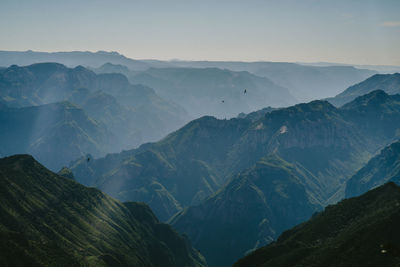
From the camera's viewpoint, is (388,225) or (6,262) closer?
(388,225)

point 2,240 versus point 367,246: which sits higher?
point 2,240

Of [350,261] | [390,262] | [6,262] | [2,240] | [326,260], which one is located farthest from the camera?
[2,240]

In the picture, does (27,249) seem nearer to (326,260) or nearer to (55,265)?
(55,265)

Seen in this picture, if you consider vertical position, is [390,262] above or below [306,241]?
above

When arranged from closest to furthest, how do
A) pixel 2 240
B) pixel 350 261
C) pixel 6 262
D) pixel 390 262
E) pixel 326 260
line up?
pixel 390 262 → pixel 350 261 → pixel 326 260 → pixel 6 262 → pixel 2 240

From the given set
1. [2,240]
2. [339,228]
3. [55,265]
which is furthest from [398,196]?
[2,240]

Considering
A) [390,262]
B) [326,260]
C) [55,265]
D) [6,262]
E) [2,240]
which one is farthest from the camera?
[55,265]

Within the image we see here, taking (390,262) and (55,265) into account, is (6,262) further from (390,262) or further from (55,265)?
(390,262)


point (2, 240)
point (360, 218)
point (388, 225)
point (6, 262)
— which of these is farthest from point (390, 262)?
point (2, 240)

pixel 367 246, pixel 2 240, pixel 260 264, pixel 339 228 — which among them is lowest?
pixel 260 264
